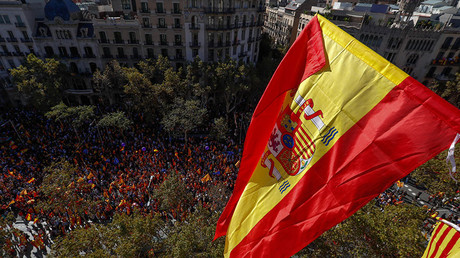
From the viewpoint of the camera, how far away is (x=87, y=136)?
3700 centimetres

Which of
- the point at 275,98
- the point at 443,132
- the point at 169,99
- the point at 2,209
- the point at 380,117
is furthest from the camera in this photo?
the point at 169,99

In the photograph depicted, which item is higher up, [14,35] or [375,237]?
[14,35]

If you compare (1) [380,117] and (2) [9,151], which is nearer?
(1) [380,117]

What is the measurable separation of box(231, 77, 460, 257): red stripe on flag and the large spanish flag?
0.02 m

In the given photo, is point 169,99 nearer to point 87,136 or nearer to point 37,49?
point 87,136

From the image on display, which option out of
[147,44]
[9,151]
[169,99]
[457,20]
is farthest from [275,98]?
[457,20]

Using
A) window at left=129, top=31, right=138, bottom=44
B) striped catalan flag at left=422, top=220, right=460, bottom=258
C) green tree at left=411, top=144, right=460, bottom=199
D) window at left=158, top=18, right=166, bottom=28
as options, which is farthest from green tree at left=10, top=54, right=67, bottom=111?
green tree at left=411, top=144, right=460, bottom=199

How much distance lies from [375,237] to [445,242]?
8602mm

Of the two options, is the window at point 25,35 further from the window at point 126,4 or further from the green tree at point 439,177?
the green tree at point 439,177

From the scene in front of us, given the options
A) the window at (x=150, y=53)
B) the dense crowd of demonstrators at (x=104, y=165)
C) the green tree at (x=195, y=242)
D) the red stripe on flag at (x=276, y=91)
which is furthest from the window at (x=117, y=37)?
the red stripe on flag at (x=276, y=91)

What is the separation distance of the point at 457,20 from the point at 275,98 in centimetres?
6405

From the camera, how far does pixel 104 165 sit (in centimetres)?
3144

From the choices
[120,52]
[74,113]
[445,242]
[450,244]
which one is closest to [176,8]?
[120,52]

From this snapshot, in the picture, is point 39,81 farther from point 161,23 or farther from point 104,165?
point 161,23
